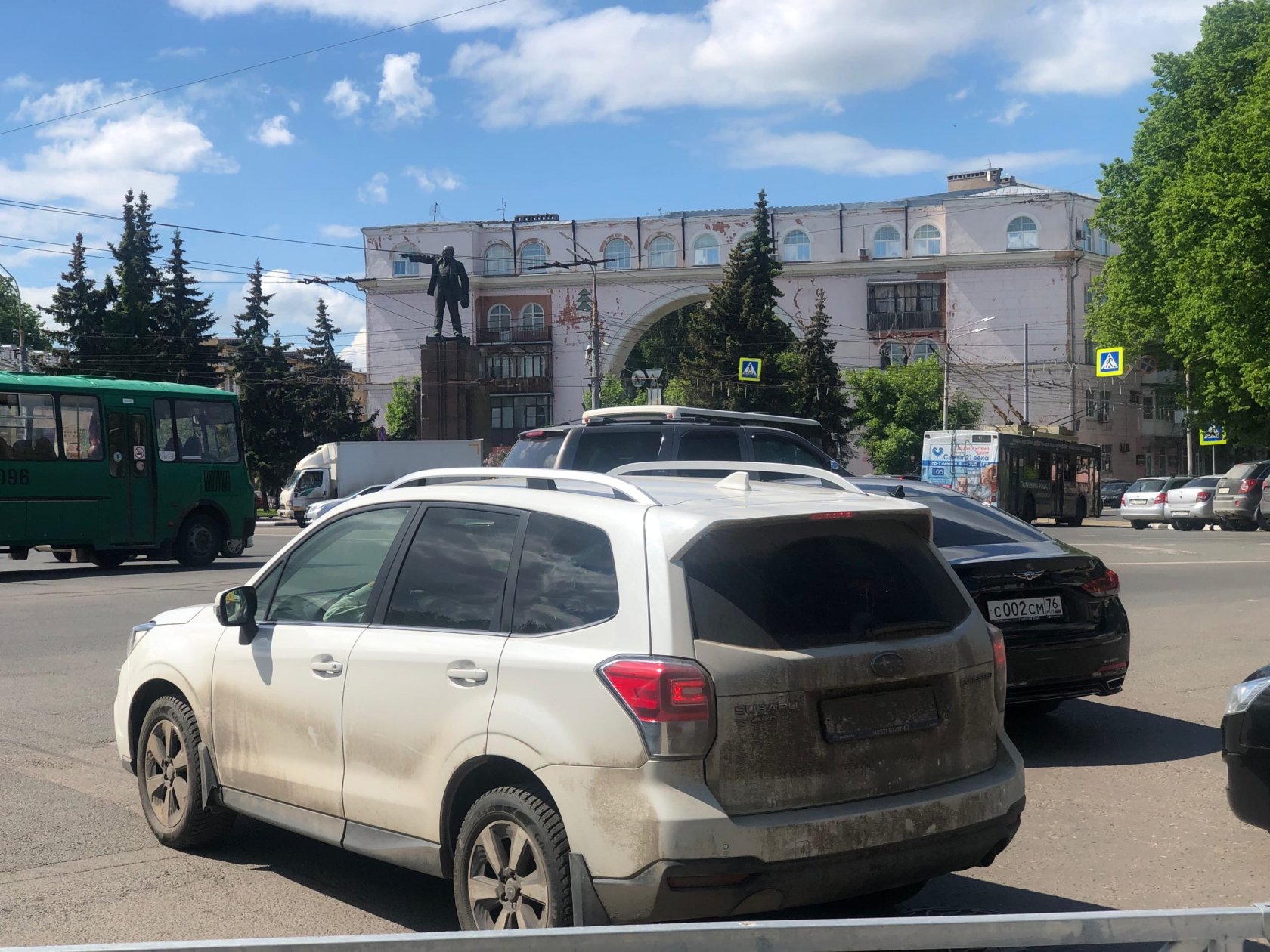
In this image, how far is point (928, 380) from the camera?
240 feet

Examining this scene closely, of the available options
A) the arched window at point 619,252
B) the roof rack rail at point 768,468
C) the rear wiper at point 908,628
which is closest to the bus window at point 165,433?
the roof rack rail at point 768,468

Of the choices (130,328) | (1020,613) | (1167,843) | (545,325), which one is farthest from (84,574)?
(545,325)

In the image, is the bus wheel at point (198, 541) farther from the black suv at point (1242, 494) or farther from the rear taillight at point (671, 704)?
the black suv at point (1242, 494)

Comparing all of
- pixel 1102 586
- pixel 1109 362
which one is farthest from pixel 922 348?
pixel 1102 586

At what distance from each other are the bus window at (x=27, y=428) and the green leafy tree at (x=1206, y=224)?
3247 centimetres

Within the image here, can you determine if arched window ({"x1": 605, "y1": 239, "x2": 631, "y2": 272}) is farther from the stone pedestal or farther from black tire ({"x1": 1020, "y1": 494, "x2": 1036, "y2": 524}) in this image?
black tire ({"x1": 1020, "y1": 494, "x2": 1036, "y2": 524})

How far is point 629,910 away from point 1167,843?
314 centimetres

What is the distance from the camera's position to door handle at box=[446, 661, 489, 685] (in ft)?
13.6

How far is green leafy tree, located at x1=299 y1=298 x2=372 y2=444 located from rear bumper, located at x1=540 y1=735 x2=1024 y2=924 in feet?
221

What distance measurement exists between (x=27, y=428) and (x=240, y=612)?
58.0 feet

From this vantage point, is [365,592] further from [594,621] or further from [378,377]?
[378,377]

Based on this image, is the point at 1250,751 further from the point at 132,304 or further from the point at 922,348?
the point at 922,348

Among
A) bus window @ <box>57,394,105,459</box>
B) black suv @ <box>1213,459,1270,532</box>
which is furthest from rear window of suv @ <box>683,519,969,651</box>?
black suv @ <box>1213,459,1270,532</box>

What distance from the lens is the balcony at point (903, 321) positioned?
80.8 meters
